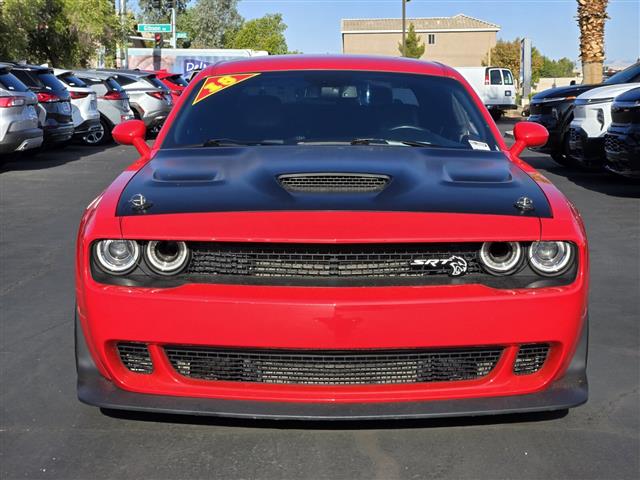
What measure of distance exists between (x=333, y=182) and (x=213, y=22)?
92.8 meters

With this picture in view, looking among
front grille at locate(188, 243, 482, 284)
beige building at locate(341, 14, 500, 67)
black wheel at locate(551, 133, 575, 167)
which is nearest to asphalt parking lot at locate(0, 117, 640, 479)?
front grille at locate(188, 243, 482, 284)

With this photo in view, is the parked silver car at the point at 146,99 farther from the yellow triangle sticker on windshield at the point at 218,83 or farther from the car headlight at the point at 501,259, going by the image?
the car headlight at the point at 501,259

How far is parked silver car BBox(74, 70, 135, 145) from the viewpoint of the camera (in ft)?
70.2

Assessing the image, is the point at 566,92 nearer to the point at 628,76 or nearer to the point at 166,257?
the point at 628,76

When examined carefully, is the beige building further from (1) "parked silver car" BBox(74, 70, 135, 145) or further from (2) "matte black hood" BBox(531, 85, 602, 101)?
(2) "matte black hood" BBox(531, 85, 602, 101)

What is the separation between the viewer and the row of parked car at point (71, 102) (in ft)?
46.6

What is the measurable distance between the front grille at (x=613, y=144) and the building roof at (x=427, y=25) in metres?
102

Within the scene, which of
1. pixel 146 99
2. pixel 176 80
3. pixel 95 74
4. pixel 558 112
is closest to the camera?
pixel 558 112

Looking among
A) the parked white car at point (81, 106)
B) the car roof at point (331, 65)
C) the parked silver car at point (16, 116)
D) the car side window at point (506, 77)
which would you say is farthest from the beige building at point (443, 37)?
the car roof at point (331, 65)

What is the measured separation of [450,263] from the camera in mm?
3289

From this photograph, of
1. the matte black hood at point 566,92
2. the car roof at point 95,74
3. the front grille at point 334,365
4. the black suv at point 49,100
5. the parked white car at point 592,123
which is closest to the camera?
the front grille at point 334,365

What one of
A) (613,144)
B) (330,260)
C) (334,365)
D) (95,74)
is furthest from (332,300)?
(95,74)

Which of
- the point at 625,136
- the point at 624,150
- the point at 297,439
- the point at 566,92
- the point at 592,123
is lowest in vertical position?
the point at 297,439

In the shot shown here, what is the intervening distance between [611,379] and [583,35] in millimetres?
23626
